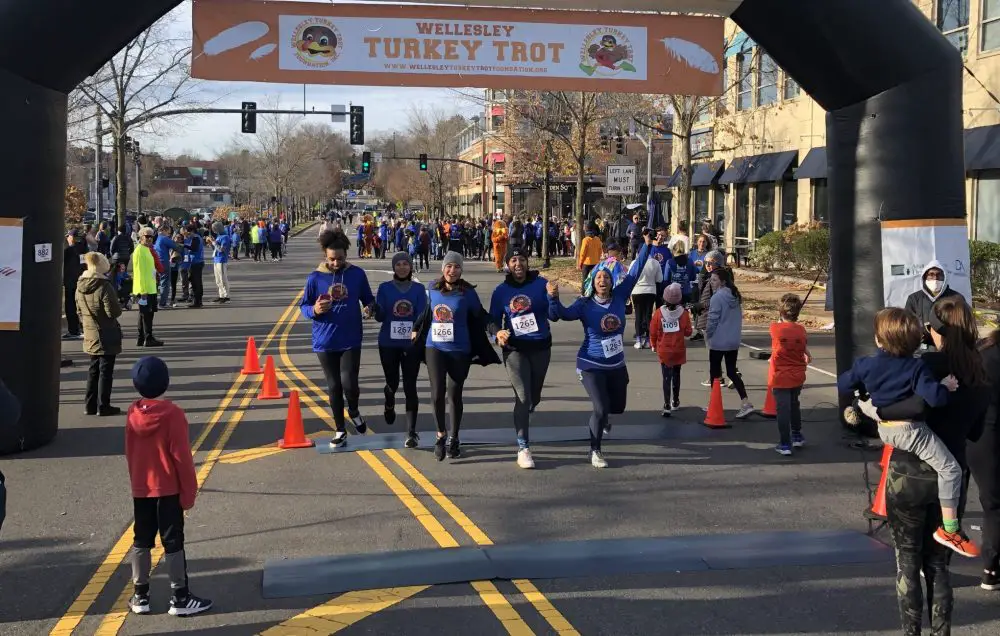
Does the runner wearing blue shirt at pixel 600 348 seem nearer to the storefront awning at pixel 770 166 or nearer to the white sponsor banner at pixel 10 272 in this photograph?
the white sponsor banner at pixel 10 272

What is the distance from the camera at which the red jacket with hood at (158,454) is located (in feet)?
16.8

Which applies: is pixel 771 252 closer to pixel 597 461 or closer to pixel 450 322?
pixel 597 461

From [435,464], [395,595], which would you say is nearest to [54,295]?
[435,464]

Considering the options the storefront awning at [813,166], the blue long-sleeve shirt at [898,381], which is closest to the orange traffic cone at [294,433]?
the blue long-sleeve shirt at [898,381]

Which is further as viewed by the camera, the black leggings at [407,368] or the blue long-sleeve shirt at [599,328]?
the black leggings at [407,368]

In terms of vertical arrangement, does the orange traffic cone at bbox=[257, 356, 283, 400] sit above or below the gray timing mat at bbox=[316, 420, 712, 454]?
above

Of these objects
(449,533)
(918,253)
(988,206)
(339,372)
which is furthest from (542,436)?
(988,206)

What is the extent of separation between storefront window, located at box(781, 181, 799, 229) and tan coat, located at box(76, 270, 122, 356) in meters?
23.7

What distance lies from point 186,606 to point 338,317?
403 centimetres

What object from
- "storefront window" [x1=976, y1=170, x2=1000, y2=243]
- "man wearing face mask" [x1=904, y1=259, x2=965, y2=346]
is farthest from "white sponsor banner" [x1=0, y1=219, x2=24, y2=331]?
"storefront window" [x1=976, y1=170, x2=1000, y2=243]

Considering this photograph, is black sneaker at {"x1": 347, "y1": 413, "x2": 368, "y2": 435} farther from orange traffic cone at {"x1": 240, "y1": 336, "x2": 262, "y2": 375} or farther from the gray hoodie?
orange traffic cone at {"x1": 240, "y1": 336, "x2": 262, "y2": 375}

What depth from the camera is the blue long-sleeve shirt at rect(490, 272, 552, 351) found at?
27.5 feet

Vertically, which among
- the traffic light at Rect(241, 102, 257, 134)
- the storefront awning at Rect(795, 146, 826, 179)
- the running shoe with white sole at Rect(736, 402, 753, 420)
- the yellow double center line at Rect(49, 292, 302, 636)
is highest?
the traffic light at Rect(241, 102, 257, 134)

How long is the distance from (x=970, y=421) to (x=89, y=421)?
28.6ft
